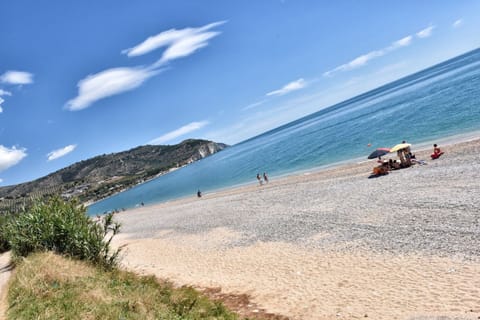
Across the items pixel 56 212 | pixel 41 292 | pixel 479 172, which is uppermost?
pixel 56 212

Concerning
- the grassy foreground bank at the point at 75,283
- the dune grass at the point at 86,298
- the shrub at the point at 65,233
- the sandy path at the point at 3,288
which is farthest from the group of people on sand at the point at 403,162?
the sandy path at the point at 3,288

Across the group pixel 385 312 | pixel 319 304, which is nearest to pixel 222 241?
pixel 319 304

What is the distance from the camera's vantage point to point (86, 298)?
26.8ft

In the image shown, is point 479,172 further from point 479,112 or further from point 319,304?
point 479,112

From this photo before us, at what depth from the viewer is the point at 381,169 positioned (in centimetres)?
2391

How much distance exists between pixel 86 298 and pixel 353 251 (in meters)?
8.87

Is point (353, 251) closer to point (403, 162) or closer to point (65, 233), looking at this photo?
point (65, 233)

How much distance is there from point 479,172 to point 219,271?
14.0m

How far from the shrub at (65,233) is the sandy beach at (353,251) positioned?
3.53 meters

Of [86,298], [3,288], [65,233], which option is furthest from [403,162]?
[3,288]

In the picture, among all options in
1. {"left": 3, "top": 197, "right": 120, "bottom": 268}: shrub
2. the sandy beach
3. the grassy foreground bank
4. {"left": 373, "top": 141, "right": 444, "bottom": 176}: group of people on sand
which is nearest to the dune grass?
the grassy foreground bank

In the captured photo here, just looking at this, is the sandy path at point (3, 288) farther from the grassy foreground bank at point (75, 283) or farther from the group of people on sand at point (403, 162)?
the group of people on sand at point (403, 162)

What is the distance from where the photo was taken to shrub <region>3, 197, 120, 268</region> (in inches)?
496

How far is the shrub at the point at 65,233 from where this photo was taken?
41.3ft
